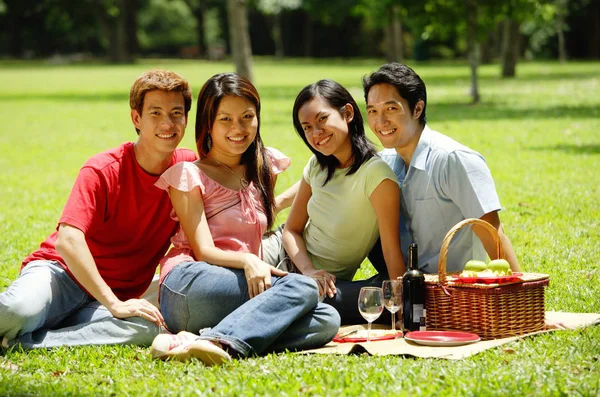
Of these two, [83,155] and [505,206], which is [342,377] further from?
[83,155]

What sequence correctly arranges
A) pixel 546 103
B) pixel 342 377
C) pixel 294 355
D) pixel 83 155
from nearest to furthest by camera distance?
1. pixel 342 377
2. pixel 294 355
3. pixel 83 155
4. pixel 546 103

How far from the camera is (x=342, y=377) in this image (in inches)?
182

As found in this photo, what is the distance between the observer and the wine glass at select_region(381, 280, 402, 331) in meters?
5.32

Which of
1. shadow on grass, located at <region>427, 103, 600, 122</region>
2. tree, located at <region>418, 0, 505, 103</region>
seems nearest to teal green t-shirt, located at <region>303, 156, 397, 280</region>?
shadow on grass, located at <region>427, 103, 600, 122</region>

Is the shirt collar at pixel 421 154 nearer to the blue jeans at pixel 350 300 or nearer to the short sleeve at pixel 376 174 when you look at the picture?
the short sleeve at pixel 376 174

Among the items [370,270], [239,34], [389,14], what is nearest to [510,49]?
[389,14]

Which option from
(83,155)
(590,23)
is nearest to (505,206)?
(83,155)

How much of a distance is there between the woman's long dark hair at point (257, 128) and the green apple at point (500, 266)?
1482 mm

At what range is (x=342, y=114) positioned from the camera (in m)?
5.88

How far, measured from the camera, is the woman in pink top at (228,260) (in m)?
5.18

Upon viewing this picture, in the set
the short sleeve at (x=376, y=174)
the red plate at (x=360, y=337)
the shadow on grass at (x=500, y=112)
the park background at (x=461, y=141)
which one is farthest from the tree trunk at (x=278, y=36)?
the red plate at (x=360, y=337)

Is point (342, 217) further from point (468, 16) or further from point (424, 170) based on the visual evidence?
point (468, 16)

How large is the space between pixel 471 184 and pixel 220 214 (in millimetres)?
1529

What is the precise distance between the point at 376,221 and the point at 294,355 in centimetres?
117
